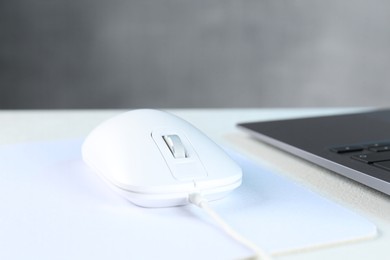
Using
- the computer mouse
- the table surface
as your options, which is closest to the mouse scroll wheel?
the computer mouse

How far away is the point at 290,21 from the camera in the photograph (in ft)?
8.57

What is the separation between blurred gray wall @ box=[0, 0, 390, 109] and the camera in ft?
7.85

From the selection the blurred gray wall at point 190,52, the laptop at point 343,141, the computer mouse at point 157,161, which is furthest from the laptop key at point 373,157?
the blurred gray wall at point 190,52

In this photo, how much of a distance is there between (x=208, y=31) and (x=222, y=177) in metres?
2.19

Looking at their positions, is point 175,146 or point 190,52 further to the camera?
point 190,52

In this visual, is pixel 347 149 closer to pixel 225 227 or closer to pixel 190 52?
pixel 225 227

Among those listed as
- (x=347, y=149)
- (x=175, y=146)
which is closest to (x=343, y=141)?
(x=347, y=149)

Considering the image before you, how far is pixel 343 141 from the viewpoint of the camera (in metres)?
0.51

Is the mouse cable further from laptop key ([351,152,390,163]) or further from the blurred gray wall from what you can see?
the blurred gray wall

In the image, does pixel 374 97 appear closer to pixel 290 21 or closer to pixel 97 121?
pixel 290 21

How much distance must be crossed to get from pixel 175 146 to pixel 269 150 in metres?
0.18

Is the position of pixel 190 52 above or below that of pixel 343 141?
below

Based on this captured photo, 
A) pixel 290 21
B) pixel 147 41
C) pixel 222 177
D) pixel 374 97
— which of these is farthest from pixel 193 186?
pixel 374 97

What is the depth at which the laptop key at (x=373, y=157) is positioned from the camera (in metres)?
0.43
